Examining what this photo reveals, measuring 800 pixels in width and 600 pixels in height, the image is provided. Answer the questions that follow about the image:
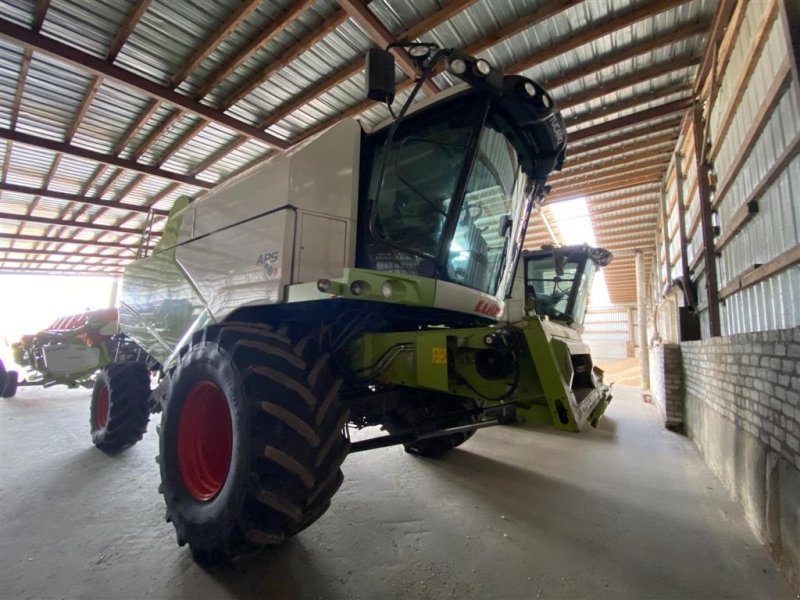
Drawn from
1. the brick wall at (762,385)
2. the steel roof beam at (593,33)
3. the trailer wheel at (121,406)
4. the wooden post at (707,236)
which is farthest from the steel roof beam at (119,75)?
the brick wall at (762,385)

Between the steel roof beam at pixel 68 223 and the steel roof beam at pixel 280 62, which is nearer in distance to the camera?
the steel roof beam at pixel 280 62

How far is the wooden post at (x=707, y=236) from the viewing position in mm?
4988

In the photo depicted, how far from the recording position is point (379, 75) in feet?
6.60

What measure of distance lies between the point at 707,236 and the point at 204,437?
233 inches

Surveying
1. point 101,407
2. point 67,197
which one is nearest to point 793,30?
point 101,407

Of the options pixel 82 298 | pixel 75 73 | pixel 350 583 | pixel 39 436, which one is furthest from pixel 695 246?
pixel 82 298

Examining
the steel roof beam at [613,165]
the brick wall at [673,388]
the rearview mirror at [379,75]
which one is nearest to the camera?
the rearview mirror at [379,75]

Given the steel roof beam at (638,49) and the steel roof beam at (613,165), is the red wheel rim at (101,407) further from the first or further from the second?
the steel roof beam at (613,165)

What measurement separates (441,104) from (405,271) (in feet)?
3.28

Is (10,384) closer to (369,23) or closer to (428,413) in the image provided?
(428,413)

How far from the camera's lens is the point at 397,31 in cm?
415

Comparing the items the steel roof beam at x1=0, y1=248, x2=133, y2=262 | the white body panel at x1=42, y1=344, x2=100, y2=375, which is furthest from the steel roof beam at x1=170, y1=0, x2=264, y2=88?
the steel roof beam at x1=0, y1=248, x2=133, y2=262

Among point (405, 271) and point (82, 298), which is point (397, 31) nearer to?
point (405, 271)

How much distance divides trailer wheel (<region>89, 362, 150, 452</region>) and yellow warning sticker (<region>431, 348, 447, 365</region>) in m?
3.76
